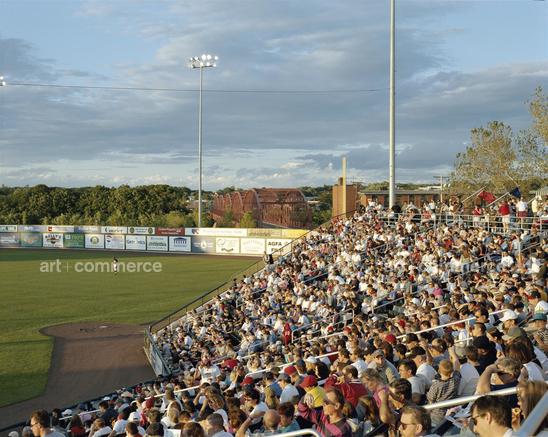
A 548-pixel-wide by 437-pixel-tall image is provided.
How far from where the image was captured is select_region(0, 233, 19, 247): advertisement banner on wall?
7262 centimetres

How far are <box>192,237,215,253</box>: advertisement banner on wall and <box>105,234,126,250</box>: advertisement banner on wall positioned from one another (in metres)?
8.89

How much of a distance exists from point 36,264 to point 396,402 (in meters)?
52.5

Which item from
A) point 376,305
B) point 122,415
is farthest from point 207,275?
point 122,415

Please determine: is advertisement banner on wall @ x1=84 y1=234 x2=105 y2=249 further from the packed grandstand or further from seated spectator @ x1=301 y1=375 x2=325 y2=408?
seated spectator @ x1=301 y1=375 x2=325 y2=408

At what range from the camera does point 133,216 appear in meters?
106

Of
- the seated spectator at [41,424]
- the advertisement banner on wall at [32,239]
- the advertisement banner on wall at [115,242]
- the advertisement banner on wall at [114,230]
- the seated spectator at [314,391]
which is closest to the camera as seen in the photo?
the seated spectator at [314,391]

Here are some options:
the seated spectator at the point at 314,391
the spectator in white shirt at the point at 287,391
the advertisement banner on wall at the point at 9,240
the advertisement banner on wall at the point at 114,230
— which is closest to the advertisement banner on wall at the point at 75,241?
the advertisement banner on wall at the point at 114,230

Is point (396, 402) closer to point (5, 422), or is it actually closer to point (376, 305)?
point (376, 305)

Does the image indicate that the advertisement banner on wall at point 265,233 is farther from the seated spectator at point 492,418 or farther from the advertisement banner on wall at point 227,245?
the seated spectator at point 492,418

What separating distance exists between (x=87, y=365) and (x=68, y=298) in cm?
1498

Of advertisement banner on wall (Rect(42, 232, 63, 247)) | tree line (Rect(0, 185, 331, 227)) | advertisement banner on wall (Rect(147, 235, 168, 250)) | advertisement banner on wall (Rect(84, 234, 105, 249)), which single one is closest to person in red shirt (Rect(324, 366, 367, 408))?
advertisement banner on wall (Rect(147, 235, 168, 250))

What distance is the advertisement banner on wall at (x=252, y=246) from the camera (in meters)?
60.6

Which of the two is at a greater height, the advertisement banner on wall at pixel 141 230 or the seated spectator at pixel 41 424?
the advertisement banner on wall at pixel 141 230

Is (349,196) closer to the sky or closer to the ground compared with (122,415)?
closer to the sky
